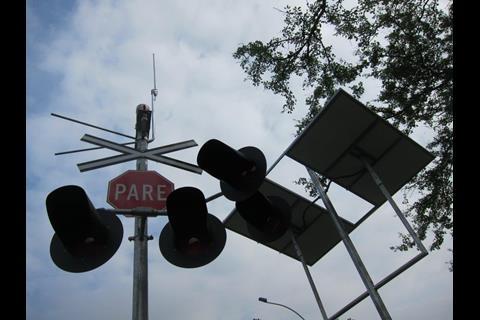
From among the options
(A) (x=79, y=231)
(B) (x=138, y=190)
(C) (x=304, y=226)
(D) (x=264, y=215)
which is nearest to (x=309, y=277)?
(C) (x=304, y=226)

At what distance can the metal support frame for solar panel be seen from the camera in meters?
4.65

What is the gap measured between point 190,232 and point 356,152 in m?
2.82

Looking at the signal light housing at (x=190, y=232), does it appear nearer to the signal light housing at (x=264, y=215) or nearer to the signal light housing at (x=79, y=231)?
the signal light housing at (x=264, y=215)

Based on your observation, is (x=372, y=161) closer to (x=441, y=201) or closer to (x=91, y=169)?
(x=91, y=169)

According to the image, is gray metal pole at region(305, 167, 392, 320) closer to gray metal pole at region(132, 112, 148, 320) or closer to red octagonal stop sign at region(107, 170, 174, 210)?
red octagonal stop sign at region(107, 170, 174, 210)

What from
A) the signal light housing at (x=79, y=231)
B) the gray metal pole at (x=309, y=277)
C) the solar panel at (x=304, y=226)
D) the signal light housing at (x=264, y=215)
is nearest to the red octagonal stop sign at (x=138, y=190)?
the signal light housing at (x=79, y=231)

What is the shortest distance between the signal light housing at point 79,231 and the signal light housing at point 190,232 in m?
0.40

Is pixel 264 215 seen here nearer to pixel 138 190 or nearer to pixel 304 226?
pixel 138 190

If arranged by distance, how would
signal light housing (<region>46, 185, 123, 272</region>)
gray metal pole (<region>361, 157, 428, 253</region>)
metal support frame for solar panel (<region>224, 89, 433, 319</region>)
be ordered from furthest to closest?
metal support frame for solar panel (<region>224, 89, 433, 319</region>), gray metal pole (<region>361, 157, 428, 253</region>), signal light housing (<region>46, 185, 123, 272</region>)

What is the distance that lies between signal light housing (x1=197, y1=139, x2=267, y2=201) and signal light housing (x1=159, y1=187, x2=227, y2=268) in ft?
0.71

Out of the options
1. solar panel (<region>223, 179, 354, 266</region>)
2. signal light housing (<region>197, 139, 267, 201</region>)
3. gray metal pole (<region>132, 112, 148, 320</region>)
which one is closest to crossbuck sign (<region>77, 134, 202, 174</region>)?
gray metal pole (<region>132, 112, 148, 320</region>)

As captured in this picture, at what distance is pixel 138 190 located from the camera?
11.7 ft

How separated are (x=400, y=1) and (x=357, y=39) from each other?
4.81 ft
